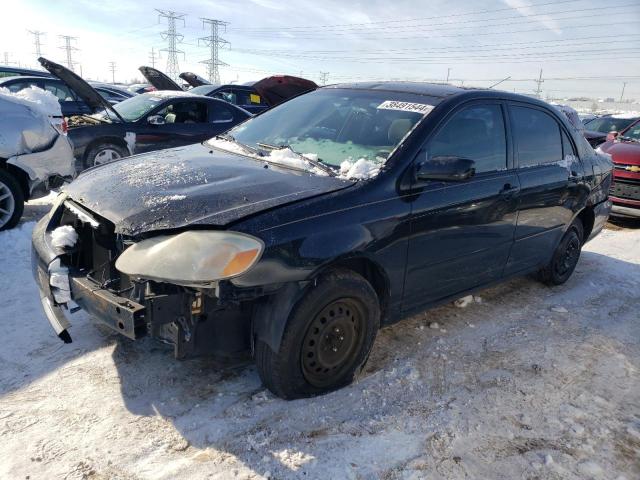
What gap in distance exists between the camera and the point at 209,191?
8.58ft

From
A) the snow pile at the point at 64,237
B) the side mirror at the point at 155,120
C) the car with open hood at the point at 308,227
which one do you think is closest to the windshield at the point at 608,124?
the car with open hood at the point at 308,227

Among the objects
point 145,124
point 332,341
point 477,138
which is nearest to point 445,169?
point 477,138

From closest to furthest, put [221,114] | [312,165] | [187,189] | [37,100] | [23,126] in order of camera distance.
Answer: [187,189] → [312,165] → [23,126] → [37,100] → [221,114]

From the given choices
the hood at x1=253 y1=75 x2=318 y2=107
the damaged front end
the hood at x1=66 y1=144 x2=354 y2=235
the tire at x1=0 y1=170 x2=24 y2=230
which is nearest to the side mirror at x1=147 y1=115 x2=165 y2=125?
the hood at x1=253 y1=75 x2=318 y2=107

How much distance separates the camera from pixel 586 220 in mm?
4953

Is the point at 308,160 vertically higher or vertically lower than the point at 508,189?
higher

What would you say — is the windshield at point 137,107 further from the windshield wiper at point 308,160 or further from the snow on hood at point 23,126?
the windshield wiper at point 308,160

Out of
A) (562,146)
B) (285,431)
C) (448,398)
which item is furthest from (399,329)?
(562,146)

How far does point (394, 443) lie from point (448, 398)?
1.90ft

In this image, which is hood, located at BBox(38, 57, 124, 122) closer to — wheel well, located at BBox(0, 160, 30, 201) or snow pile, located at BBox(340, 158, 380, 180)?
wheel well, located at BBox(0, 160, 30, 201)

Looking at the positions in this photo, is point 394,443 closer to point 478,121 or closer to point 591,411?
point 591,411

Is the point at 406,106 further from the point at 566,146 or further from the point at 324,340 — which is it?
the point at 566,146

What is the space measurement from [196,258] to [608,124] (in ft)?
49.3

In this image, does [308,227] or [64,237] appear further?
[64,237]
